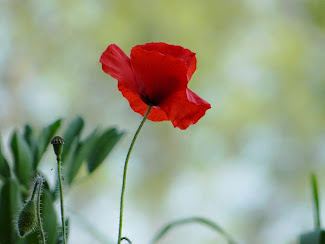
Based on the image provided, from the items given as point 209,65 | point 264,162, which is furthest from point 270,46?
point 264,162

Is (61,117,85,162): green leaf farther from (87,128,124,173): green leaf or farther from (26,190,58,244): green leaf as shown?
(26,190,58,244): green leaf

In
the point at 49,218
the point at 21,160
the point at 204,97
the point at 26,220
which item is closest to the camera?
the point at 26,220

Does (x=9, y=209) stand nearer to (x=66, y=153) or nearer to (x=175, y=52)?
(x=66, y=153)

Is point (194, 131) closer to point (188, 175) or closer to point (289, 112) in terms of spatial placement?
point (188, 175)

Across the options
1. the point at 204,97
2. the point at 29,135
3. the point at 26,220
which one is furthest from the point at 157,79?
the point at 204,97

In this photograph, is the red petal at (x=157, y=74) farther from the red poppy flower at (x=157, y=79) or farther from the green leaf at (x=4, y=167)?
the green leaf at (x=4, y=167)
